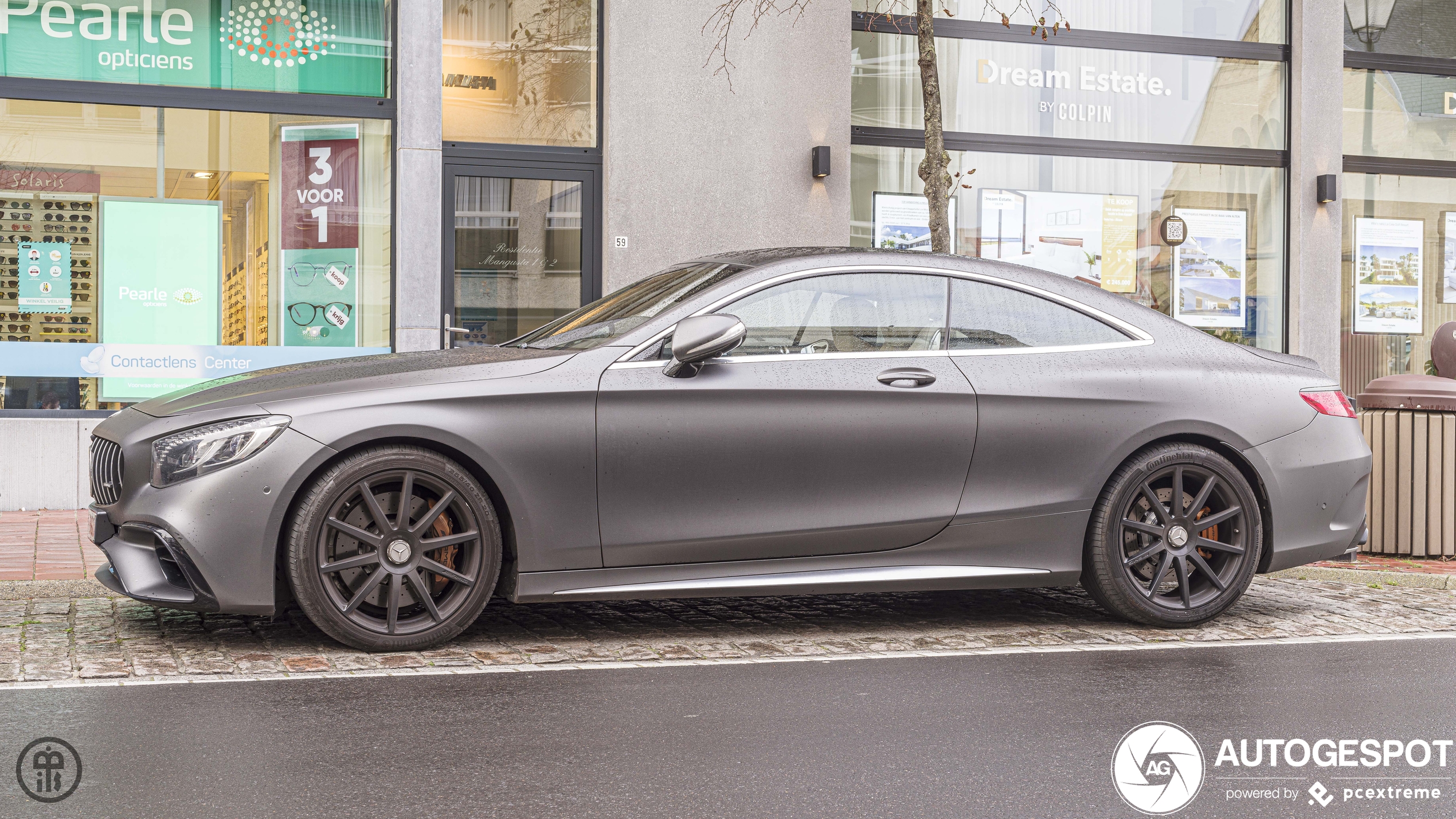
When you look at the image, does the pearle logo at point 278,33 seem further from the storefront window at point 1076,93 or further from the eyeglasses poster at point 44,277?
the storefront window at point 1076,93

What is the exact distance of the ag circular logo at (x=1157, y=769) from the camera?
3.57 metres

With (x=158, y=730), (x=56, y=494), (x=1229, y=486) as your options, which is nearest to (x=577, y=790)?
(x=158, y=730)

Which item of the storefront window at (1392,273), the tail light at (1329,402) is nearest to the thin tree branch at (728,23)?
the storefront window at (1392,273)

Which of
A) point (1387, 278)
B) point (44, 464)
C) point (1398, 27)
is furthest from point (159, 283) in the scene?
point (1398, 27)

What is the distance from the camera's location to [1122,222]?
12.7m

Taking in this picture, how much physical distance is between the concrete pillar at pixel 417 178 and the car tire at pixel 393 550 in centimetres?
578

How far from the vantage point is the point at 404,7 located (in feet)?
35.1

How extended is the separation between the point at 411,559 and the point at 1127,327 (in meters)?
3.19

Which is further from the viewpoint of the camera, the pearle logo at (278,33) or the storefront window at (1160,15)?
the storefront window at (1160,15)

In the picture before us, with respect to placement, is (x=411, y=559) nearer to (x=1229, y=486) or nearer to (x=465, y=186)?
(x=1229, y=486)

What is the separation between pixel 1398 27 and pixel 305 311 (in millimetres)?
10522

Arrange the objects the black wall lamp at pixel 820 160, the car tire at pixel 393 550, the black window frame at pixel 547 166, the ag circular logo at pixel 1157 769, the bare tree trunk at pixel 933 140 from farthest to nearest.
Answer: the black wall lamp at pixel 820 160 → the black window frame at pixel 547 166 → the bare tree trunk at pixel 933 140 → the car tire at pixel 393 550 → the ag circular logo at pixel 1157 769

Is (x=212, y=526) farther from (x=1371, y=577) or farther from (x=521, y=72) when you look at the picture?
(x=521, y=72)

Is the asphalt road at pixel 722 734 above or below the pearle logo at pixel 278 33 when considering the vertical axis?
below
